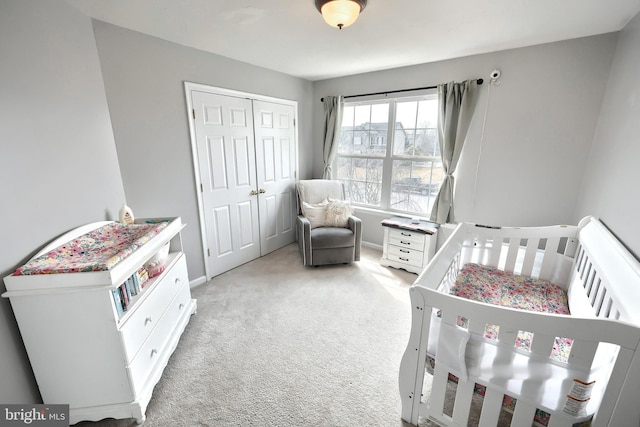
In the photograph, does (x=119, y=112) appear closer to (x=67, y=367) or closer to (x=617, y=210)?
(x=67, y=367)

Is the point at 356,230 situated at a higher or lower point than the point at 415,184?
lower

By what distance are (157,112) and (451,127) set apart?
2812mm

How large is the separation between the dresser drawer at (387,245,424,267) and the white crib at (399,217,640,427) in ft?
4.72

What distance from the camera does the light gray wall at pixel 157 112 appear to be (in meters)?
1.97

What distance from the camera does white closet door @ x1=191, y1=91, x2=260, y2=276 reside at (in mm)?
2600

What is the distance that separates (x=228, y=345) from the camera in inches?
76.8

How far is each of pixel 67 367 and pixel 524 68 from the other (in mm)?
3857

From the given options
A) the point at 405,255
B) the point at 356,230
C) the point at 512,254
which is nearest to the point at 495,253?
the point at 512,254

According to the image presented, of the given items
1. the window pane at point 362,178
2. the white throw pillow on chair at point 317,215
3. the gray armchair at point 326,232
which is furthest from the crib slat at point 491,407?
the window pane at point 362,178

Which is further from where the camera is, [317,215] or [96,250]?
[317,215]

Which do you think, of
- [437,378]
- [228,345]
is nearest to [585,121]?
[437,378]

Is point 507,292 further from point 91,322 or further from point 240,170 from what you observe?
point 240,170

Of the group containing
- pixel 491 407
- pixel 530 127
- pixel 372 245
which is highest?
pixel 530 127

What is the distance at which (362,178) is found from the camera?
3.70 m
